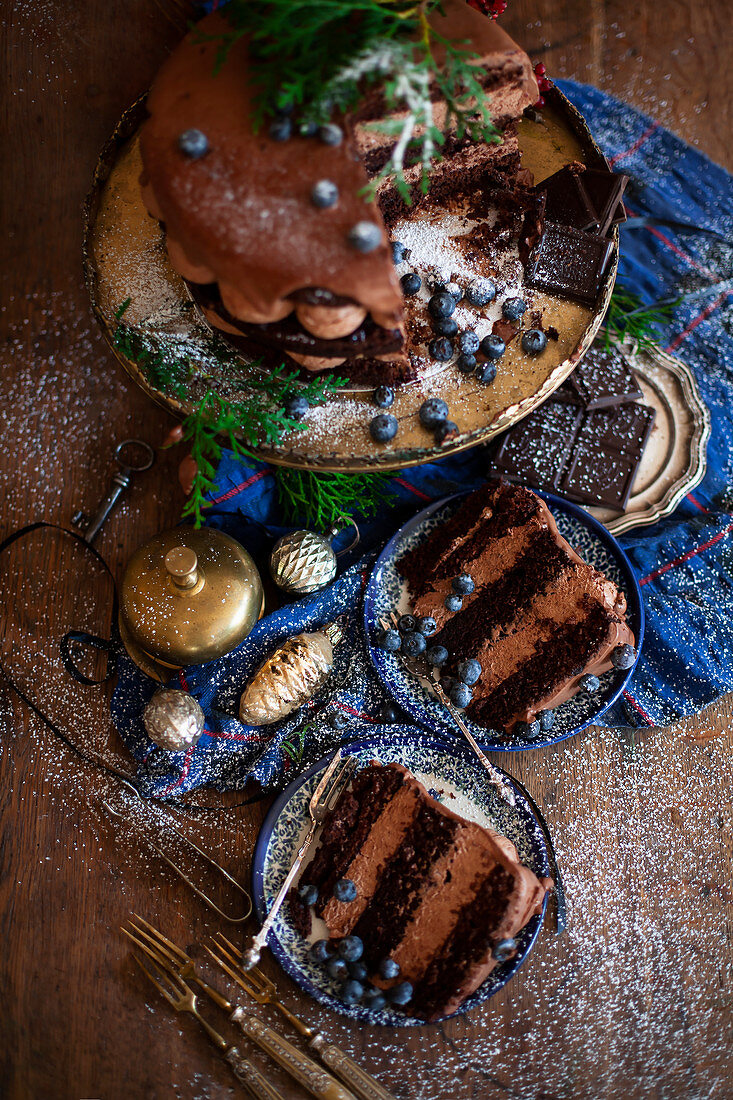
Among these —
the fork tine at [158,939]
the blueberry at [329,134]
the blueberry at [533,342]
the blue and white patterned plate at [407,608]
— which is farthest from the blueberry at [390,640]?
the blueberry at [329,134]

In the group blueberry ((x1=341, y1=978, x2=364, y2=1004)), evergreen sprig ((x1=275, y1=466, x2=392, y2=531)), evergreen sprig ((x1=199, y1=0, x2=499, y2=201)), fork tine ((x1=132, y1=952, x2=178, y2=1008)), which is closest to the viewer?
evergreen sprig ((x1=199, y1=0, x2=499, y2=201))

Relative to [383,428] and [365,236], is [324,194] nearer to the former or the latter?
[365,236]

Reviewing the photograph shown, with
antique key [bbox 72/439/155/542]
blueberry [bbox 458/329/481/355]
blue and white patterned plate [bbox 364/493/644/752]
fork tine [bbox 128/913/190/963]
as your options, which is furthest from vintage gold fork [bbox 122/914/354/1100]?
blueberry [bbox 458/329/481/355]

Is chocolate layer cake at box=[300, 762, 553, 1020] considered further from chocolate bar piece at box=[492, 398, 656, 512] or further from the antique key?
the antique key

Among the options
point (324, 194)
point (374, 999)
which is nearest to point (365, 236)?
point (324, 194)

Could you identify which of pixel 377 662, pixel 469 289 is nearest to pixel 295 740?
pixel 377 662

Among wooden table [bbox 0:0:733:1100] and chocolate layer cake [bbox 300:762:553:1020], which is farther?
wooden table [bbox 0:0:733:1100]
